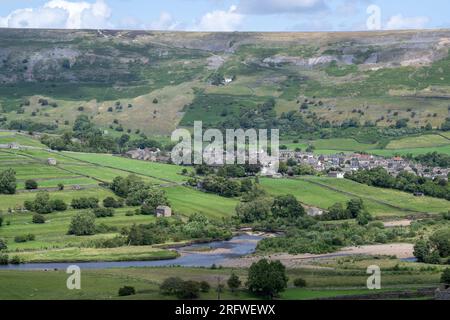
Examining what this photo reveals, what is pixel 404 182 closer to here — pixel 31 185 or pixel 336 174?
pixel 336 174

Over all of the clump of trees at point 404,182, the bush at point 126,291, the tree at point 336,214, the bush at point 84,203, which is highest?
the bush at point 126,291

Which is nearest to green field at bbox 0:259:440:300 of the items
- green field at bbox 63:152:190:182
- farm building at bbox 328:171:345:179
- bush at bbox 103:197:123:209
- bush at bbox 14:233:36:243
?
bush at bbox 14:233:36:243

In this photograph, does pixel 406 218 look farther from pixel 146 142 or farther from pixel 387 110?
pixel 387 110

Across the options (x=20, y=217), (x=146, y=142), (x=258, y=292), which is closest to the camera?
(x=258, y=292)

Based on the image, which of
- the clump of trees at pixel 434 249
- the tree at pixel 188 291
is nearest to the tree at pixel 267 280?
the tree at pixel 188 291

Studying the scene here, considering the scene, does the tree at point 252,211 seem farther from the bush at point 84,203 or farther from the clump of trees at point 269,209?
the bush at point 84,203

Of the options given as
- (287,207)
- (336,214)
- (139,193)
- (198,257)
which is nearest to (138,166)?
(139,193)
